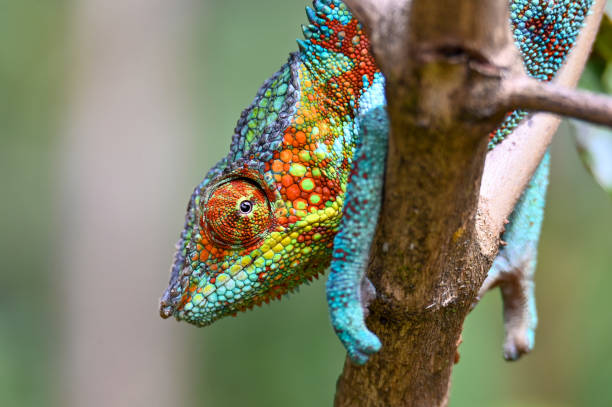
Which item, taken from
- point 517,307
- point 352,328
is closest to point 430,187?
point 352,328

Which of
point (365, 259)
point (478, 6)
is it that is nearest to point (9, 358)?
point (365, 259)

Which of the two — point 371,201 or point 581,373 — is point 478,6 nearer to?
point 371,201

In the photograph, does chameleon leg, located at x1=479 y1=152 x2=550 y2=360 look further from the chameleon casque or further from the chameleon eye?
the chameleon eye

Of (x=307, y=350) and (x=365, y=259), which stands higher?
(x=365, y=259)

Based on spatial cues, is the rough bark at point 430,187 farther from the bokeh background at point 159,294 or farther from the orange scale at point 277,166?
the bokeh background at point 159,294

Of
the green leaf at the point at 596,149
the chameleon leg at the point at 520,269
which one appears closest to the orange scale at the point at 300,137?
the chameleon leg at the point at 520,269

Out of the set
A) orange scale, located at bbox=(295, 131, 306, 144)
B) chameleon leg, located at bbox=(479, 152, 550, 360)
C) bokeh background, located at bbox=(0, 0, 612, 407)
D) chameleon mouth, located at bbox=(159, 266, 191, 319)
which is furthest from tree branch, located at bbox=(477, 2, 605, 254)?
bokeh background, located at bbox=(0, 0, 612, 407)
